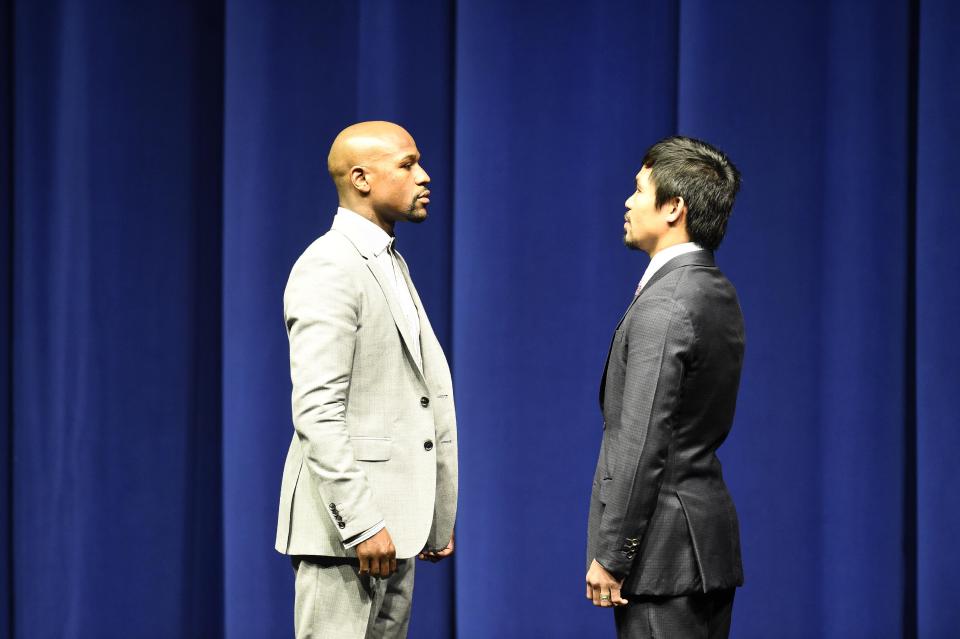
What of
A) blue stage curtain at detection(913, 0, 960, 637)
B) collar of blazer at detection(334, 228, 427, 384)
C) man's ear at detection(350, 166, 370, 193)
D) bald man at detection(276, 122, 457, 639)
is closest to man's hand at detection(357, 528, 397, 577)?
bald man at detection(276, 122, 457, 639)

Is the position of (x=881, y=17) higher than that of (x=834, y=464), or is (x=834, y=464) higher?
(x=881, y=17)

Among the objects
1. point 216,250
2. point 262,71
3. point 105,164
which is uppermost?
point 262,71

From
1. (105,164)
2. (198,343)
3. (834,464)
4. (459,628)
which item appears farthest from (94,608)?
(834,464)

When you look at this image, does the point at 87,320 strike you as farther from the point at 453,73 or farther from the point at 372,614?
the point at 372,614

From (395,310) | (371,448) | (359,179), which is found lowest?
(371,448)

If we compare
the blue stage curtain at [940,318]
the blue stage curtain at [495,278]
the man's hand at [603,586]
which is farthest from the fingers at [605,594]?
the blue stage curtain at [940,318]

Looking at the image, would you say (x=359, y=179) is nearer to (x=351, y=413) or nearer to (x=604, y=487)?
(x=351, y=413)

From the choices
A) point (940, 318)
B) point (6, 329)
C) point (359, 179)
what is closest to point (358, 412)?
point (359, 179)

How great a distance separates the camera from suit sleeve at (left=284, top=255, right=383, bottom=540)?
1566mm

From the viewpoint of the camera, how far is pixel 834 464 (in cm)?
270

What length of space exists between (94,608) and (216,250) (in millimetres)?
1023

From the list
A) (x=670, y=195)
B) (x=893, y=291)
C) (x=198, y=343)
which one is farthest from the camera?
(x=198, y=343)

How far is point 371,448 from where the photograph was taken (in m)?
1.66

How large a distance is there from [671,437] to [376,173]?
0.68m
